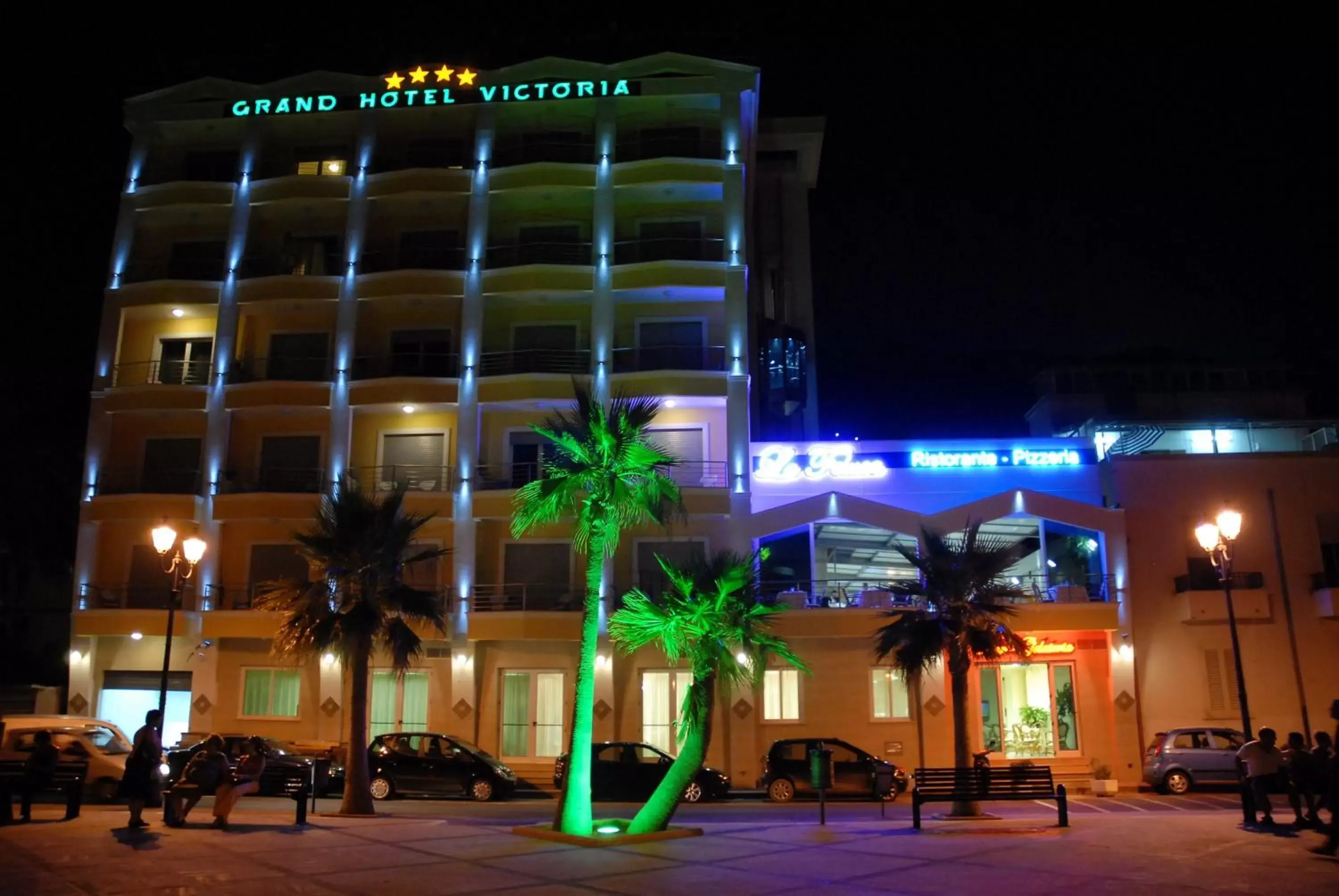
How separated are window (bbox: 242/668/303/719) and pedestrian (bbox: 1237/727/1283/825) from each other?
2602 centimetres

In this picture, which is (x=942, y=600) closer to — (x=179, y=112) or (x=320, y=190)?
(x=320, y=190)

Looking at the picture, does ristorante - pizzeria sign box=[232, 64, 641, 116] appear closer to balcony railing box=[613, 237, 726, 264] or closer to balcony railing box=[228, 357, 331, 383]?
balcony railing box=[613, 237, 726, 264]

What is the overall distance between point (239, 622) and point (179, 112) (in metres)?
18.8

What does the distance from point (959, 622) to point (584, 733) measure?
8880 millimetres

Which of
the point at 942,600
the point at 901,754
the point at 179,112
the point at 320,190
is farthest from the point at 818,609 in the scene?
the point at 179,112

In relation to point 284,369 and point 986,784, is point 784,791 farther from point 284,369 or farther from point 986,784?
point 284,369

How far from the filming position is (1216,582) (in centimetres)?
3061

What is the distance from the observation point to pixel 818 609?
29.5 meters

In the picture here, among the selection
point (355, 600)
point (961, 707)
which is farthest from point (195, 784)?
point (961, 707)

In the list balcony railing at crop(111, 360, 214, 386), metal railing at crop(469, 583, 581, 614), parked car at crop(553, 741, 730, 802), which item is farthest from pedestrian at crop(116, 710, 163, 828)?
balcony railing at crop(111, 360, 214, 386)

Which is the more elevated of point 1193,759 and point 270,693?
point 270,693

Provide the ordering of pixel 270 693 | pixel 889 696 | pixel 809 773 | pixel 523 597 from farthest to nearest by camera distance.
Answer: pixel 270 693, pixel 523 597, pixel 889 696, pixel 809 773

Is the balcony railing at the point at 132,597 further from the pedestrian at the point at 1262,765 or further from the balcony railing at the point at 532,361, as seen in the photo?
the pedestrian at the point at 1262,765

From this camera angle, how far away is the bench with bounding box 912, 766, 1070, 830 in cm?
1739
